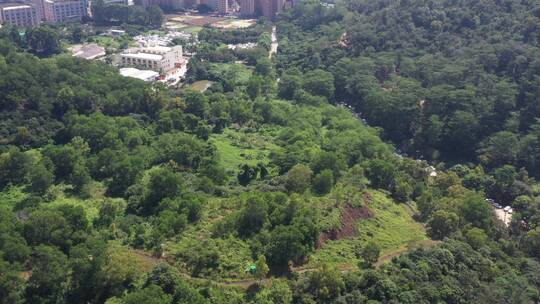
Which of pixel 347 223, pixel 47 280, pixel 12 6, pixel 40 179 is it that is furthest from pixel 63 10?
pixel 47 280

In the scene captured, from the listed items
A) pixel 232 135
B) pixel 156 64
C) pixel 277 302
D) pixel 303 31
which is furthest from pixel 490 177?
pixel 303 31

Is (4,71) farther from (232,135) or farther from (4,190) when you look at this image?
(232,135)

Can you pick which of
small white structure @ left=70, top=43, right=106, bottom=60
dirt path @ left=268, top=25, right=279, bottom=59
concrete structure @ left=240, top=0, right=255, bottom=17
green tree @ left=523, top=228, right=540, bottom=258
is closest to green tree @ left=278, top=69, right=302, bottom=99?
dirt path @ left=268, top=25, right=279, bottom=59

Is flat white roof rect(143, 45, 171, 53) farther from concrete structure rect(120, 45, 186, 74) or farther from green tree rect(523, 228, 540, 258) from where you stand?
green tree rect(523, 228, 540, 258)

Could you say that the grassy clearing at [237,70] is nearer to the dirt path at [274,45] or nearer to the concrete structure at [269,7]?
the dirt path at [274,45]

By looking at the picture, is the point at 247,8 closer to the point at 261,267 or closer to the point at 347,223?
the point at 347,223
